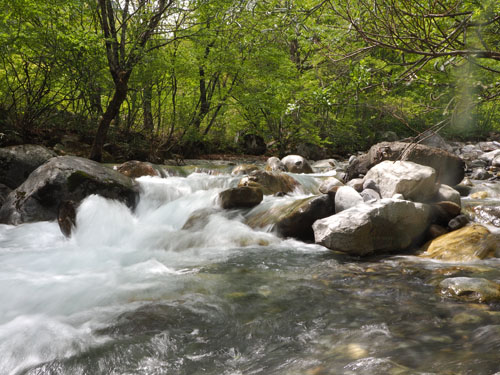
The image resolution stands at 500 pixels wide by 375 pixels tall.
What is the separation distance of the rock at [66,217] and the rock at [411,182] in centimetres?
630

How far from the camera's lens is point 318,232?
5254mm

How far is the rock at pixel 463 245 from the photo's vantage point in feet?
14.8

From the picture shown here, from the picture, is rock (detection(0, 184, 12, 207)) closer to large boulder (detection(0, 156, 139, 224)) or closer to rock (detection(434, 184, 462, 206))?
large boulder (detection(0, 156, 139, 224))

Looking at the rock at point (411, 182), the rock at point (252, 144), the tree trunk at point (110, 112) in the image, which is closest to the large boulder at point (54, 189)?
the tree trunk at point (110, 112)

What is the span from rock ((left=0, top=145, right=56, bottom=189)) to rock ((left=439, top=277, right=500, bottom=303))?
350 inches

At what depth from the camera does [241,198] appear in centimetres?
732

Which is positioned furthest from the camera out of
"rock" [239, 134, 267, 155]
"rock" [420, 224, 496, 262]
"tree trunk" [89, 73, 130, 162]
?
"rock" [239, 134, 267, 155]

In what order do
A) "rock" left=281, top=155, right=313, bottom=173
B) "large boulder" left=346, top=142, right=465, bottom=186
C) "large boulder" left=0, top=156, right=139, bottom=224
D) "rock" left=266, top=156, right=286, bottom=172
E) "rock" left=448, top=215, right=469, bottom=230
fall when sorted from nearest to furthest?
"rock" left=448, top=215, right=469, bottom=230 < "large boulder" left=0, top=156, right=139, bottom=224 < "large boulder" left=346, top=142, right=465, bottom=186 < "rock" left=266, top=156, right=286, bottom=172 < "rock" left=281, top=155, right=313, bottom=173

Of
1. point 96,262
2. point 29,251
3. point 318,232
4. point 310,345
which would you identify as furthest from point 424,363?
point 29,251

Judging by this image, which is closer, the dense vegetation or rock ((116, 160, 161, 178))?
the dense vegetation

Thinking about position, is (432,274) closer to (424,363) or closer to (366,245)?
(366,245)

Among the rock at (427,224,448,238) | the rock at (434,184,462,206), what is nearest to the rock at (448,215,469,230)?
the rock at (427,224,448,238)

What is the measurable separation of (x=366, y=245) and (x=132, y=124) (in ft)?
36.1

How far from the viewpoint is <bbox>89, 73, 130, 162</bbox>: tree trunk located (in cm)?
966
